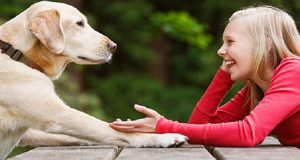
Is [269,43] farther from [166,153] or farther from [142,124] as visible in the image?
[166,153]

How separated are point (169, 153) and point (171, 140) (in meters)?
0.27

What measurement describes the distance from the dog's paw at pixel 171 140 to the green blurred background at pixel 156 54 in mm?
8087

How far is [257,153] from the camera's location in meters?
2.84

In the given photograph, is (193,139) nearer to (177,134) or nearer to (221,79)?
(177,134)

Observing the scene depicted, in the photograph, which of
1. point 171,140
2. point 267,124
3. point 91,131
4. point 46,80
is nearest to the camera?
point 267,124

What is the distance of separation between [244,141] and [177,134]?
299mm

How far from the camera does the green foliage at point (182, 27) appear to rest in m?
12.6

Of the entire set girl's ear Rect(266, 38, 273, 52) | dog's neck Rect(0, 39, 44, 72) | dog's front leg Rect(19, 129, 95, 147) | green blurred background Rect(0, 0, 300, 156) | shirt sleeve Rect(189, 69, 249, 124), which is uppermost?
girl's ear Rect(266, 38, 273, 52)

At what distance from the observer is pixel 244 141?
3.10 m

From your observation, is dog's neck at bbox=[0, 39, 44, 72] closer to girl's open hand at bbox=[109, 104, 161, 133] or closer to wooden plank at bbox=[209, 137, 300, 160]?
girl's open hand at bbox=[109, 104, 161, 133]

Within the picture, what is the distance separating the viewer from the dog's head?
3.95m

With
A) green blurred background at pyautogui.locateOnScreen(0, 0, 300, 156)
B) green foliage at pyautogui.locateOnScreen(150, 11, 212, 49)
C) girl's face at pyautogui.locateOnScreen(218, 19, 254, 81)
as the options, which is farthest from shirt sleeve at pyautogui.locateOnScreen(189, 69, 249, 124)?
green foliage at pyautogui.locateOnScreen(150, 11, 212, 49)

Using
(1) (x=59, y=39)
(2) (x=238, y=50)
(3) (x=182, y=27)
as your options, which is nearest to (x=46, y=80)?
(1) (x=59, y=39)

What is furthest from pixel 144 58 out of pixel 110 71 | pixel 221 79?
pixel 221 79
